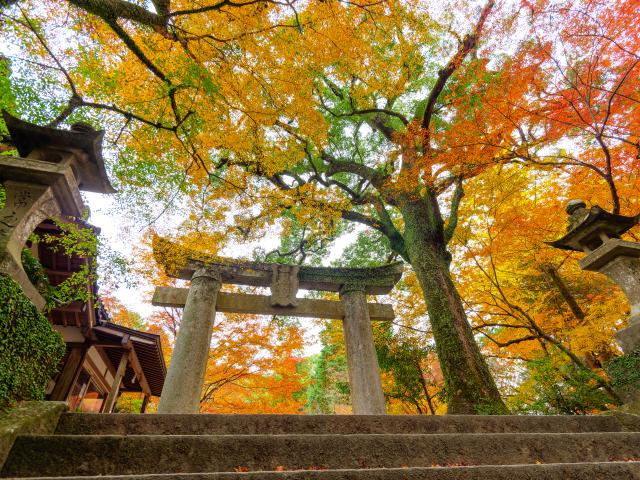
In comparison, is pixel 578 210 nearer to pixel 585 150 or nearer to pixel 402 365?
pixel 585 150

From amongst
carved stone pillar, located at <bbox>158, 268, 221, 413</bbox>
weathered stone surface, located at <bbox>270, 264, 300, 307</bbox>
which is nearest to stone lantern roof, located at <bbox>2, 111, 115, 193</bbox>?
carved stone pillar, located at <bbox>158, 268, 221, 413</bbox>

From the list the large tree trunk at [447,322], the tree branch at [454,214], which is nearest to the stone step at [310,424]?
the large tree trunk at [447,322]

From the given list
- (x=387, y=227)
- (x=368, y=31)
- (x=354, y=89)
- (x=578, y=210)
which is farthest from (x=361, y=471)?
(x=354, y=89)

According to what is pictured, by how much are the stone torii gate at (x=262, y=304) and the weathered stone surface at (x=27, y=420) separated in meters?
3.48

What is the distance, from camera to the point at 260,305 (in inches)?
295

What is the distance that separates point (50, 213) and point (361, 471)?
3.64m

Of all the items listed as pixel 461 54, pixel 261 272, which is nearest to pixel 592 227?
pixel 461 54

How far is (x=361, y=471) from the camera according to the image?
6.20 ft

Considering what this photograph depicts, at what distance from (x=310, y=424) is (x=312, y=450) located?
0.61 m

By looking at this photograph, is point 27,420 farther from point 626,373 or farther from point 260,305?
point 626,373

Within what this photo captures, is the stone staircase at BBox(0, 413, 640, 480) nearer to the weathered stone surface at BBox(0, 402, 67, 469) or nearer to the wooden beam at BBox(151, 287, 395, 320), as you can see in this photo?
the weathered stone surface at BBox(0, 402, 67, 469)

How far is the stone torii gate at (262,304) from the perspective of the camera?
621 centimetres

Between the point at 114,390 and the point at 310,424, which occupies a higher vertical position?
the point at 114,390

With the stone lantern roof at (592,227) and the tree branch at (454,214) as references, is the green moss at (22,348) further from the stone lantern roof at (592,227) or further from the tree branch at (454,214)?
the tree branch at (454,214)
